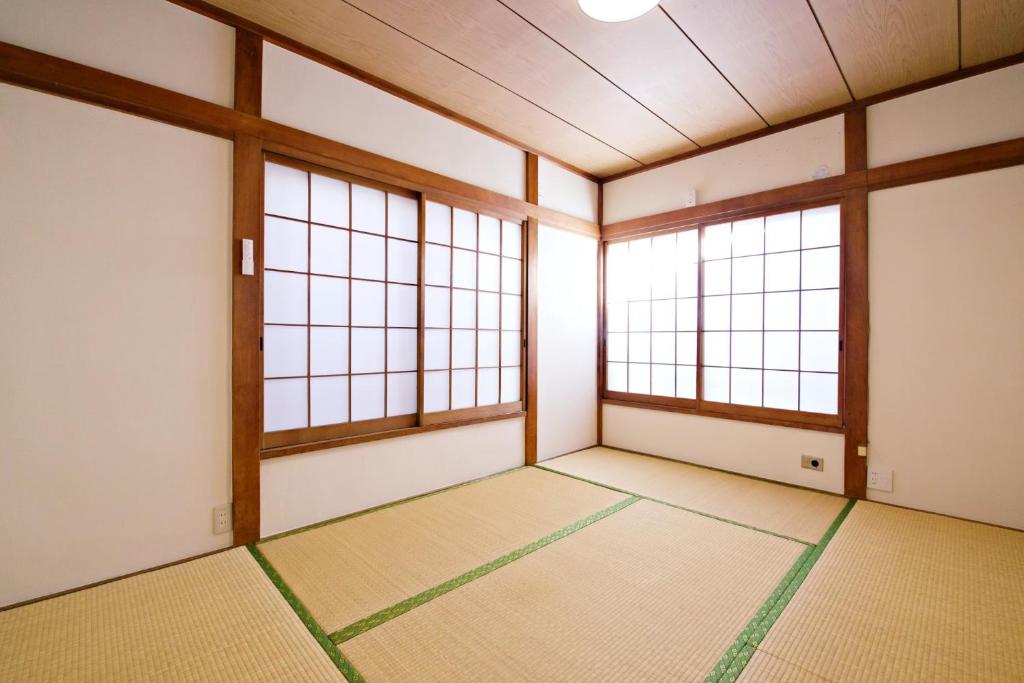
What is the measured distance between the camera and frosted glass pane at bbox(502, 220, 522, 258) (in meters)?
3.70

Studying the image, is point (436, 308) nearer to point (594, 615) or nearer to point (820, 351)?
point (594, 615)

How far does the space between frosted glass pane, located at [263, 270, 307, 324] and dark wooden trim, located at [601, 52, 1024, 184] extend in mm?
3226

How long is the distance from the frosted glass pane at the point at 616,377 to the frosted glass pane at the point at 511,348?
1.17 meters

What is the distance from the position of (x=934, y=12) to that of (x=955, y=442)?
2347mm

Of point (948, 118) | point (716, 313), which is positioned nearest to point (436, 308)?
point (716, 313)

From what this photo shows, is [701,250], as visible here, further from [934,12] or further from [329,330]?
[329,330]

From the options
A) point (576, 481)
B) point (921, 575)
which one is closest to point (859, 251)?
point (921, 575)

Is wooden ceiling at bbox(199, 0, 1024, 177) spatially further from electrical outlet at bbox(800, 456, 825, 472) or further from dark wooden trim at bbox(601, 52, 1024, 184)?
electrical outlet at bbox(800, 456, 825, 472)

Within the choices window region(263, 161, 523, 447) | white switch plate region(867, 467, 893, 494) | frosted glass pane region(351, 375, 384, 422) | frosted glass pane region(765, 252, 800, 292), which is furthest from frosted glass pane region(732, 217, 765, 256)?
frosted glass pane region(351, 375, 384, 422)

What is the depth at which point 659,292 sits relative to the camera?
4211 millimetres

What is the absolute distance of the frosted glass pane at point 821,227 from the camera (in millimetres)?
3223

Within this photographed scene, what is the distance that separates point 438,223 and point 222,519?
7.19 feet

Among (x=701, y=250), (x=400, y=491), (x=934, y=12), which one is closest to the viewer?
(x=934, y=12)

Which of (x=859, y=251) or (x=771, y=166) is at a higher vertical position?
(x=771, y=166)
